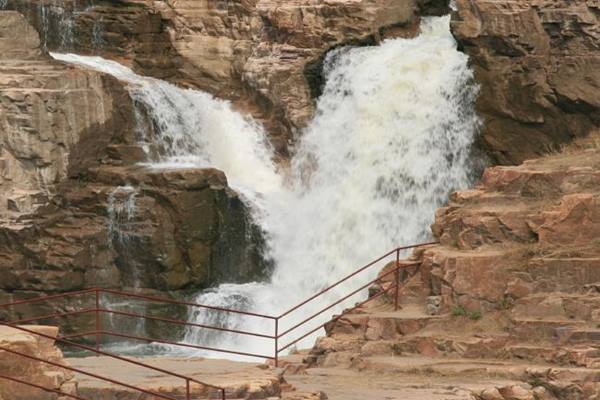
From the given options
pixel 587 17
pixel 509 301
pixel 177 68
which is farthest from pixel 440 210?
pixel 177 68

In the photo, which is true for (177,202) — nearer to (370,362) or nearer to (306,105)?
(306,105)

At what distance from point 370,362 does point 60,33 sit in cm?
1895

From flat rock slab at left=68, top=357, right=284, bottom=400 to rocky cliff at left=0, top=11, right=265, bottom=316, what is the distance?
33.8 ft

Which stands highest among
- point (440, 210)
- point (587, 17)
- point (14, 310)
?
point (587, 17)

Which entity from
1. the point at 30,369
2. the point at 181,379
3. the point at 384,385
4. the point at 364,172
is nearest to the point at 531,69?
the point at 364,172

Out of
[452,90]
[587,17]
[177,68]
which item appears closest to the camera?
[587,17]

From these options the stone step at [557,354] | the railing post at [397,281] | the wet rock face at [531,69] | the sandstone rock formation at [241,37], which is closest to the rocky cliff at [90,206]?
the sandstone rock formation at [241,37]

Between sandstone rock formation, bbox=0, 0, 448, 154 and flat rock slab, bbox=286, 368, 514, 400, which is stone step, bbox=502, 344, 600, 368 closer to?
flat rock slab, bbox=286, 368, 514, 400

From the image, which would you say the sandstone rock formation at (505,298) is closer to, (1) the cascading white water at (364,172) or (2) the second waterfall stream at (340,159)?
(2) the second waterfall stream at (340,159)

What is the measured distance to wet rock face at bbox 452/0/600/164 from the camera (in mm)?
37688

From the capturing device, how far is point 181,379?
25.8 m

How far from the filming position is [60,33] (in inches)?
1763

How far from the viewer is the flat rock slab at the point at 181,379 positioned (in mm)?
24812

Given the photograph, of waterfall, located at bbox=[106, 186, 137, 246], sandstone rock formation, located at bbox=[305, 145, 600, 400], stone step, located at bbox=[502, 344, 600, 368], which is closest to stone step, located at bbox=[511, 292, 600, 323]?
sandstone rock formation, located at bbox=[305, 145, 600, 400]
